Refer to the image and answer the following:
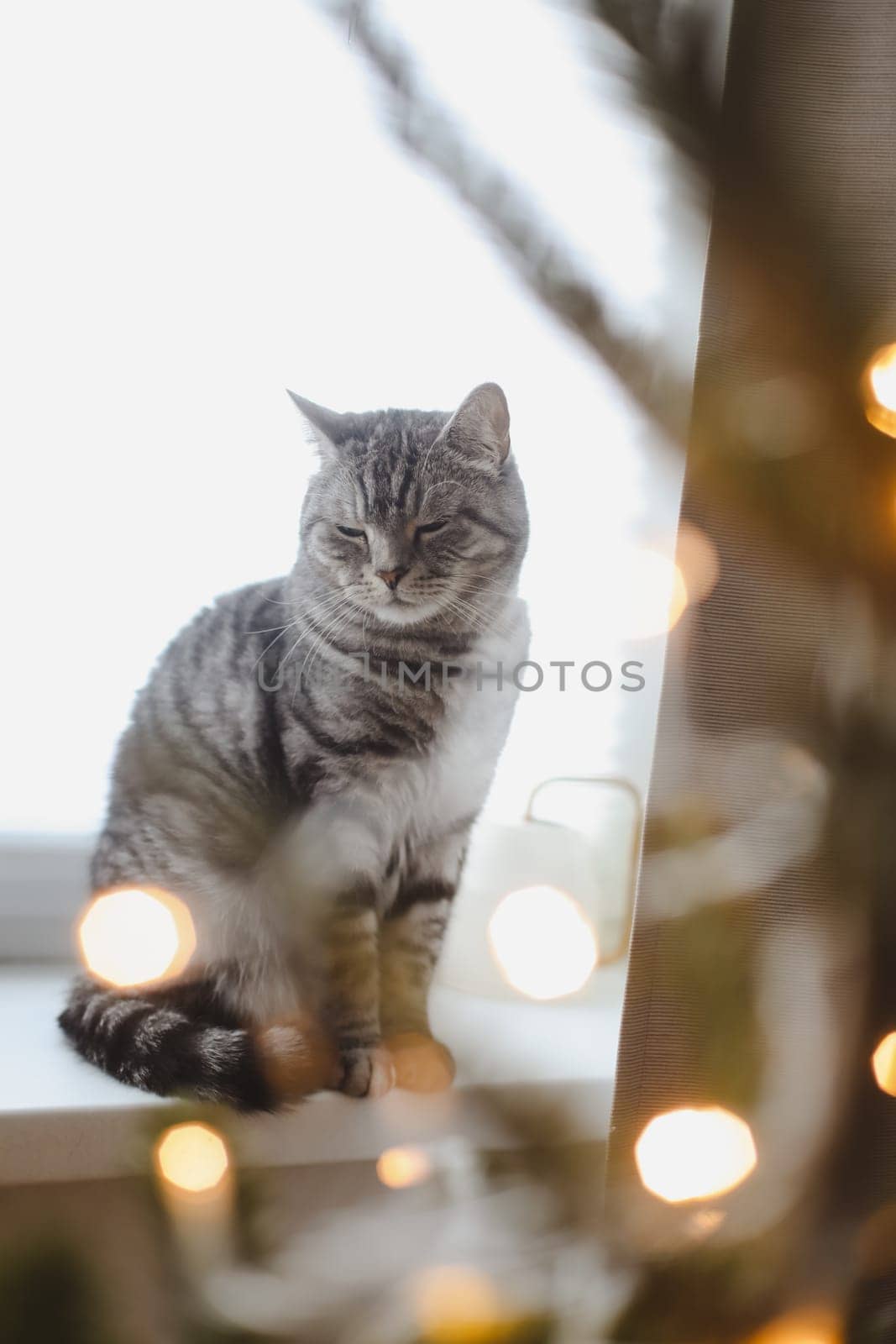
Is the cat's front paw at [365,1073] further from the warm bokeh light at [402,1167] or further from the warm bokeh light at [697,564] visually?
the warm bokeh light at [697,564]

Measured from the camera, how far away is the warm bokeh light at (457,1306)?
0.34 m

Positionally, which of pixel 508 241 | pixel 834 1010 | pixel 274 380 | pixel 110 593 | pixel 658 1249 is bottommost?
pixel 658 1249

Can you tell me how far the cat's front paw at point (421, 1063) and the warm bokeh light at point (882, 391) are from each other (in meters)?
0.68

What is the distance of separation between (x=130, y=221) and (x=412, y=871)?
74cm

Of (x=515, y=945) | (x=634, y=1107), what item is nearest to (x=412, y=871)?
(x=515, y=945)

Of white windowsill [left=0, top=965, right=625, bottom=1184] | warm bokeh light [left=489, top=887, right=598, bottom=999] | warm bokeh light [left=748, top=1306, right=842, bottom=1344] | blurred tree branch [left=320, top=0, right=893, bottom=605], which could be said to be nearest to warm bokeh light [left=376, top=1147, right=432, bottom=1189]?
white windowsill [left=0, top=965, right=625, bottom=1184]

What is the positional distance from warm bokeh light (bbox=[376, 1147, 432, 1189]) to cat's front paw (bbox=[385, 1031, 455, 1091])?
6cm

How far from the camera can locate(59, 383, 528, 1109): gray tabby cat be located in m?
0.88

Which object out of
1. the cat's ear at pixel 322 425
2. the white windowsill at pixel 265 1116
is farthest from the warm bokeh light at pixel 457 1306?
the cat's ear at pixel 322 425

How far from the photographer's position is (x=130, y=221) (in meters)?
0.97

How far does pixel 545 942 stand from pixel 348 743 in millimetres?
265

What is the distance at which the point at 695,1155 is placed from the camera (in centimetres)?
50

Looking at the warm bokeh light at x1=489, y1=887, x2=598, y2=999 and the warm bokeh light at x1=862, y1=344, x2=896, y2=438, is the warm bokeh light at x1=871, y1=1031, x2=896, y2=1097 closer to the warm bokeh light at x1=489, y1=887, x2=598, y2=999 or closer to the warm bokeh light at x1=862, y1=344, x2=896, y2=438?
the warm bokeh light at x1=862, y1=344, x2=896, y2=438

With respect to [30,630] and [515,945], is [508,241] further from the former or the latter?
[30,630]
